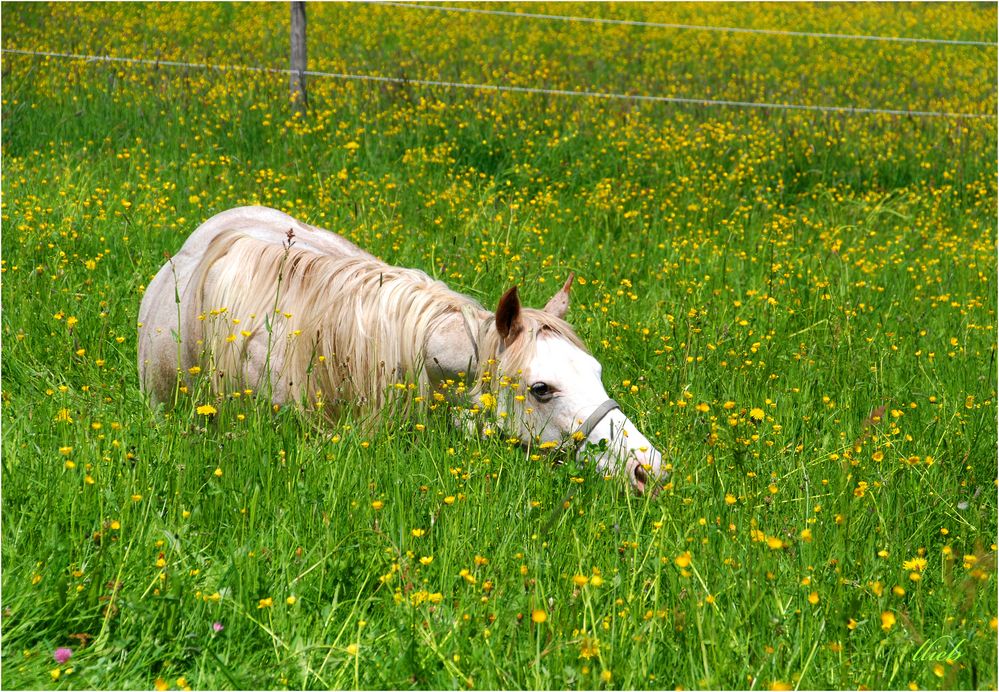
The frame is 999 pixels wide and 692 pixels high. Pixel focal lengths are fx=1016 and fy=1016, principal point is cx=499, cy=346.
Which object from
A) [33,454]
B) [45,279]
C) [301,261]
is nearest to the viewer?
[33,454]

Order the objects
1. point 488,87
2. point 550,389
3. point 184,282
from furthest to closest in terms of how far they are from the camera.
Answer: point 488,87 < point 184,282 < point 550,389

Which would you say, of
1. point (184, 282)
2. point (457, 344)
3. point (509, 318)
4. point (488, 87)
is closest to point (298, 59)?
point (488, 87)

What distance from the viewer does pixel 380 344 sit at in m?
3.66

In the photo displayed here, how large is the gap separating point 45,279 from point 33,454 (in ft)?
8.42

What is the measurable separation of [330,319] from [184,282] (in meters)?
1.10

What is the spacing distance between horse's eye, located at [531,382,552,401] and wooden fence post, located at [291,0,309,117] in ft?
18.9

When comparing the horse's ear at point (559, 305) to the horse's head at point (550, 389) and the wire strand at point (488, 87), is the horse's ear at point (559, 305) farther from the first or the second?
the wire strand at point (488, 87)

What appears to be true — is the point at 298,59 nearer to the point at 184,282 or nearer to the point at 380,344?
the point at 184,282

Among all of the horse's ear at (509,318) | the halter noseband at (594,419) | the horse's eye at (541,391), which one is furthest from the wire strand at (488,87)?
the halter noseband at (594,419)

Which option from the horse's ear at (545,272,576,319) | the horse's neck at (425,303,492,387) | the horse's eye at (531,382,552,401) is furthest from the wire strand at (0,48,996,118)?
the horse's eye at (531,382,552,401)

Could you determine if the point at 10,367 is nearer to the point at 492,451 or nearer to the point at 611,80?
the point at 492,451

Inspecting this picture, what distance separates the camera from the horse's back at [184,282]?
4273 mm

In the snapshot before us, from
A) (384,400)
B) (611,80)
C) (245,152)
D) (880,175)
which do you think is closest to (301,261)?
(384,400)

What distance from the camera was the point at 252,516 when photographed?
2822mm
